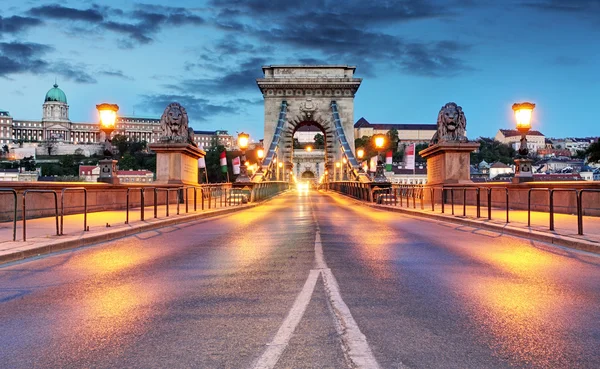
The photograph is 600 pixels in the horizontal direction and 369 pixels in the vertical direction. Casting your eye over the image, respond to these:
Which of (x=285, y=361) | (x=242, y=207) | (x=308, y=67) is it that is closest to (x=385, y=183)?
(x=242, y=207)

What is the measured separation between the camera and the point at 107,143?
20.8 m

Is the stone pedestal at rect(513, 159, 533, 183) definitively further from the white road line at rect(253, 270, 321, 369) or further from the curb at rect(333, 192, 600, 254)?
the white road line at rect(253, 270, 321, 369)

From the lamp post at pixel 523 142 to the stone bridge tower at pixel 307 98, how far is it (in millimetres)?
47979

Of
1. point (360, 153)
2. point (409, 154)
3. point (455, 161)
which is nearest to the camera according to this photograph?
point (455, 161)

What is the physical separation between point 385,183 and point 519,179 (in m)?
9.50

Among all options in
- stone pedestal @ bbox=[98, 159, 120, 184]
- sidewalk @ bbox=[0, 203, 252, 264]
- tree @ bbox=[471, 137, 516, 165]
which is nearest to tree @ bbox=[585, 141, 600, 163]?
stone pedestal @ bbox=[98, 159, 120, 184]

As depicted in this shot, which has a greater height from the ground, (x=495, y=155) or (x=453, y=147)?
(x=495, y=155)

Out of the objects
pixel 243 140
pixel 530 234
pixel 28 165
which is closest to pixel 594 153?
pixel 243 140

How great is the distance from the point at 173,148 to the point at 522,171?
47.4 feet

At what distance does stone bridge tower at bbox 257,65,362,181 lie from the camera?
2704 inches

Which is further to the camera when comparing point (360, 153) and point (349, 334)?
point (360, 153)

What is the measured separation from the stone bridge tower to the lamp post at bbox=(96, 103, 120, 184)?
4753 centimetres

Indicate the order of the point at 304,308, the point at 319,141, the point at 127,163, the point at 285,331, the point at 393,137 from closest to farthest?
the point at 285,331 → the point at 304,308 → the point at 127,163 → the point at 319,141 → the point at 393,137

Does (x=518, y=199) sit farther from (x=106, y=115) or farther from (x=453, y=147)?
(x=106, y=115)
